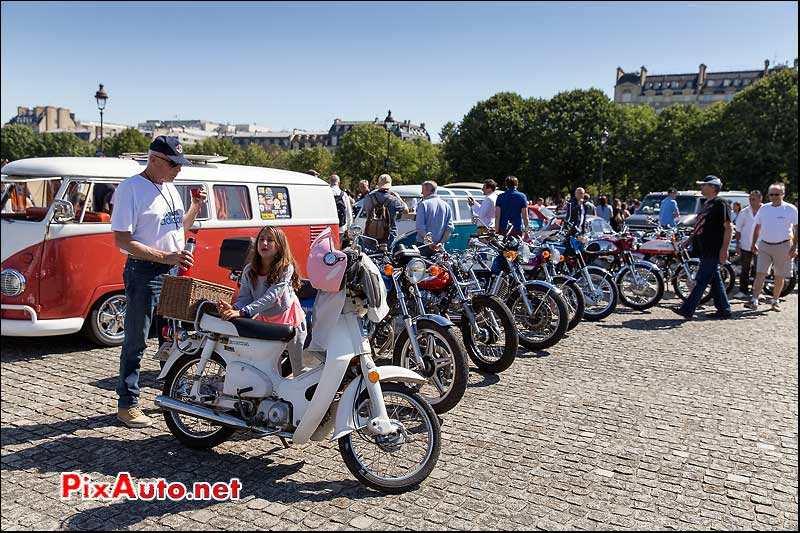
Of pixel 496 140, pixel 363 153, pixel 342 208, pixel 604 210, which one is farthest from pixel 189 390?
pixel 363 153

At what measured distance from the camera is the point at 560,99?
54594 millimetres

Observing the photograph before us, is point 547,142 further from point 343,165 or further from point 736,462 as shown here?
point 736,462

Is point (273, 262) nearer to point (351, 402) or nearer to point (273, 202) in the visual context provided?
point (351, 402)

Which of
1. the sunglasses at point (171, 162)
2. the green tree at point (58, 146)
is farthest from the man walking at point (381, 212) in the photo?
the green tree at point (58, 146)

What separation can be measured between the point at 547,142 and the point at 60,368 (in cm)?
5131

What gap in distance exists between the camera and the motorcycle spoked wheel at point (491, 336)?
6262 millimetres

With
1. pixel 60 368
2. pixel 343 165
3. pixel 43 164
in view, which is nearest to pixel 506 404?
pixel 60 368

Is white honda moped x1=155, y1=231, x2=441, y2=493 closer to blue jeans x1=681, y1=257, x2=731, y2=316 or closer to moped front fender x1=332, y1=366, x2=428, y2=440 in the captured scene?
moped front fender x1=332, y1=366, x2=428, y2=440

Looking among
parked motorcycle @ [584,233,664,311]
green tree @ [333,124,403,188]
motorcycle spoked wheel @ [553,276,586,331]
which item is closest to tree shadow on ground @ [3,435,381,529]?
motorcycle spoked wheel @ [553,276,586,331]

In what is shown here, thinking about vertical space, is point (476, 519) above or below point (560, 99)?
below

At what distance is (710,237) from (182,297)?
27.7 ft

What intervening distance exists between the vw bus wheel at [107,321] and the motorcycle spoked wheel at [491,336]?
3674mm

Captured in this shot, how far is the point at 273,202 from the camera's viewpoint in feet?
29.1

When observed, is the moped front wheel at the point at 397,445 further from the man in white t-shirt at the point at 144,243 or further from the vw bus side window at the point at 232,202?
the vw bus side window at the point at 232,202
